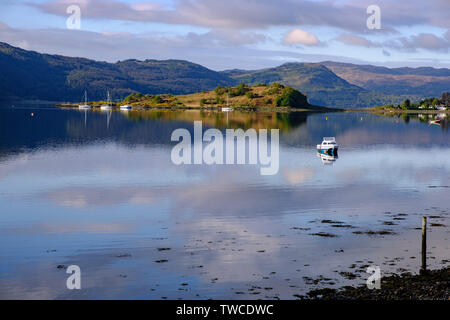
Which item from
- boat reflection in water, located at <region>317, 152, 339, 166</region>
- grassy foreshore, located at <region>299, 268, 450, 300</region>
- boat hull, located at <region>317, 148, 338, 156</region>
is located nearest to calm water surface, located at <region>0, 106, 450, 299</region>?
grassy foreshore, located at <region>299, 268, 450, 300</region>

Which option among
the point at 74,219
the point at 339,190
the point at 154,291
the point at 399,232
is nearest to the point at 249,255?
the point at 154,291

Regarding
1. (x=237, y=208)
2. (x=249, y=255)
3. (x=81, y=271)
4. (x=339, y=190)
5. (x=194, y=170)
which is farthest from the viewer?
(x=194, y=170)

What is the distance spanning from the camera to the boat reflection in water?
88438 mm

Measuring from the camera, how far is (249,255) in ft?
113

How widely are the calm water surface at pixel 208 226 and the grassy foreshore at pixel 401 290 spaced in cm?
130

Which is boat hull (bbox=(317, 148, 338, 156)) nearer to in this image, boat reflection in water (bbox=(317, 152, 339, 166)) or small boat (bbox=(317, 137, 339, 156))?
small boat (bbox=(317, 137, 339, 156))

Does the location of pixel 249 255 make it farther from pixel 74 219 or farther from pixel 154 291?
pixel 74 219

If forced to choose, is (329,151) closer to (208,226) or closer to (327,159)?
(327,159)

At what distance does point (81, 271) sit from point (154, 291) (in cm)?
535

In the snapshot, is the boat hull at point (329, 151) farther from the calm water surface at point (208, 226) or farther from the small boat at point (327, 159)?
the calm water surface at point (208, 226)

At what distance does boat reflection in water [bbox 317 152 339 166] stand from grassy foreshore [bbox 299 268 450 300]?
188 ft

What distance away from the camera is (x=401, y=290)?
88.4 ft

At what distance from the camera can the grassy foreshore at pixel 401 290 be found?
85.1 ft
